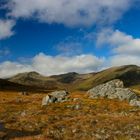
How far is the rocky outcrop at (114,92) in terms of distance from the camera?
87.3 m

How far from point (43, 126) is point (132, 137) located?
1750 centimetres

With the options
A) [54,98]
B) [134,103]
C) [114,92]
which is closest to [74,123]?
[134,103]

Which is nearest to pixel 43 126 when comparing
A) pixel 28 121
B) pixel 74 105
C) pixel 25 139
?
pixel 28 121

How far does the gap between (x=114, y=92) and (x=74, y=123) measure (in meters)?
37.6

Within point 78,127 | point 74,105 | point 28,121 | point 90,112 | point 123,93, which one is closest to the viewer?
point 78,127

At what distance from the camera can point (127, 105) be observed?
3132 inches

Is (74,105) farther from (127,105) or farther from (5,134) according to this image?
(5,134)

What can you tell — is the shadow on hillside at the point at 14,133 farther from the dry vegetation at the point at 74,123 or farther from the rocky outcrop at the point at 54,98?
the rocky outcrop at the point at 54,98

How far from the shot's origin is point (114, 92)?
92.2m

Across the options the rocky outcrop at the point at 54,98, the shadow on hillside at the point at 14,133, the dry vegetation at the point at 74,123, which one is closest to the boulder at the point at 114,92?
the dry vegetation at the point at 74,123

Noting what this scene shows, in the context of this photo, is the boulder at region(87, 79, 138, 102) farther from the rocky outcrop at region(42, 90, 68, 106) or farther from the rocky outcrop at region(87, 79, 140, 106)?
the rocky outcrop at region(42, 90, 68, 106)

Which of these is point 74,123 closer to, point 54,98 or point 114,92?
point 54,98

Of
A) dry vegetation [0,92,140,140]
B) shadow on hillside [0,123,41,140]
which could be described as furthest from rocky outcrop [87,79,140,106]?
shadow on hillside [0,123,41,140]

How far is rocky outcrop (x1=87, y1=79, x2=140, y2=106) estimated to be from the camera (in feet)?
287
